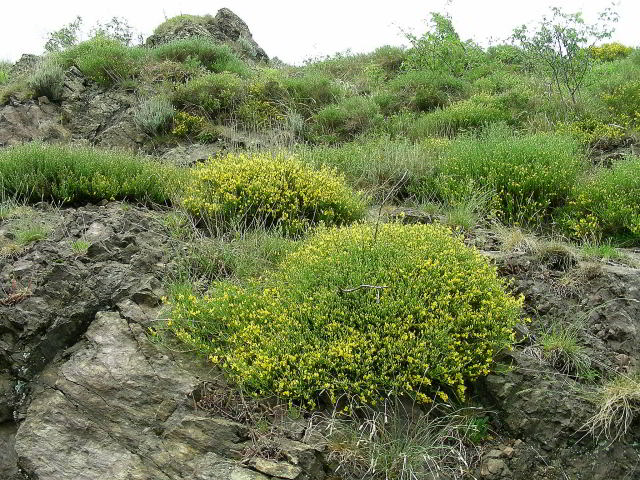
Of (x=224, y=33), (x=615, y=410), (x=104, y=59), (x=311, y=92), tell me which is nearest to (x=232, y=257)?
(x=615, y=410)

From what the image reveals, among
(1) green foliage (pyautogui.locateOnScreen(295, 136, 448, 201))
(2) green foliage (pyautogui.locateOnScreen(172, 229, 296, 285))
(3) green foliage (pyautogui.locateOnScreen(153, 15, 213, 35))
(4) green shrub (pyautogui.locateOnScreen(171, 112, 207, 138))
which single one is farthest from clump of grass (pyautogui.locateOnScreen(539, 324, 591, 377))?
(3) green foliage (pyautogui.locateOnScreen(153, 15, 213, 35))

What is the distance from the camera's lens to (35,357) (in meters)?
4.30

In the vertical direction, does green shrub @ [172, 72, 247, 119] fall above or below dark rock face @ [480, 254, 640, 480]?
above

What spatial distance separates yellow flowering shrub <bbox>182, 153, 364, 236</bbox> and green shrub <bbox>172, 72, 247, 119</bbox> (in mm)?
3586

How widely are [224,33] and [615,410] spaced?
1360cm

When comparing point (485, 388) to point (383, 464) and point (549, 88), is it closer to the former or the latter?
point (383, 464)

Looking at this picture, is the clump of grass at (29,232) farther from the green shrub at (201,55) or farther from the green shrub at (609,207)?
the green shrub at (201,55)

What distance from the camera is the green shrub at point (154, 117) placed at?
30.7 feet

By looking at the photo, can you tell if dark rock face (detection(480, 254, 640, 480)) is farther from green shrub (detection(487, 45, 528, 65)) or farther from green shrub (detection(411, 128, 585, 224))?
green shrub (detection(487, 45, 528, 65))

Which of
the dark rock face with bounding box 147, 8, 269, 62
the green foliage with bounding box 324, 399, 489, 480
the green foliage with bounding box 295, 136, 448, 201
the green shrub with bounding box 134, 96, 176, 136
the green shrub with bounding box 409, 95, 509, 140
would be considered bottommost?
the green foliage with bounding box 324, 399, 489, 480

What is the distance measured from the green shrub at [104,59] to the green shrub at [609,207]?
27.1 ft

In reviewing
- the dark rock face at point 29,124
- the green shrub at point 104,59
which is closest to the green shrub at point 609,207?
the dark rock face at point 29,124

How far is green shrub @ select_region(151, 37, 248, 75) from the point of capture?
11.8m

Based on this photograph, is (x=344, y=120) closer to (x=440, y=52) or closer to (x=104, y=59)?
(x=440, y=52)
